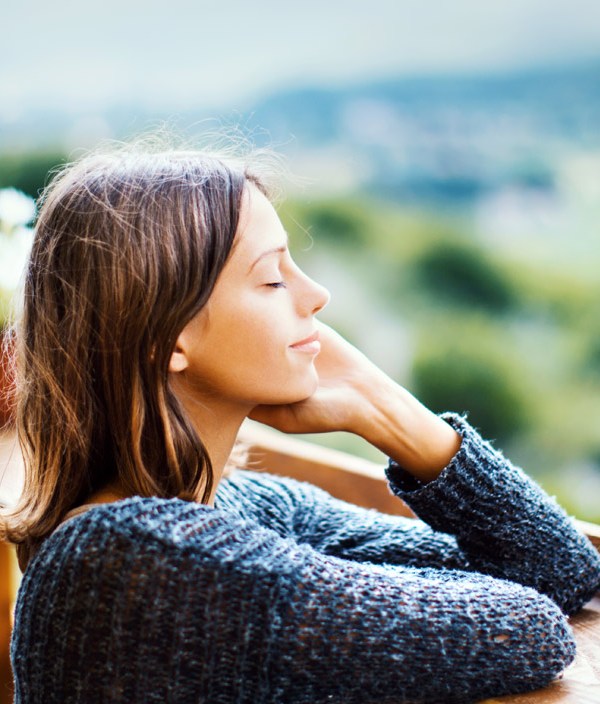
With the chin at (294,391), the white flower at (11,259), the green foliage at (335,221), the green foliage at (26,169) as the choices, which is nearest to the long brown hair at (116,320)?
the chin at (294,391)

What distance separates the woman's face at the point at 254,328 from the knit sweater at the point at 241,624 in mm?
198

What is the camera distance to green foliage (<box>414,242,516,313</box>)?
2.27 m

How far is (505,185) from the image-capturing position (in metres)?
2.35

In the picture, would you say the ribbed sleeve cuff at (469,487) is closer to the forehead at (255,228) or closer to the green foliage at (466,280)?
the forehead at (255,228)

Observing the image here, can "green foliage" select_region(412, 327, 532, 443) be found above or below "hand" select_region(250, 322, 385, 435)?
below

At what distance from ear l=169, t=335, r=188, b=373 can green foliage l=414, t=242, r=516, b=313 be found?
1.41 m

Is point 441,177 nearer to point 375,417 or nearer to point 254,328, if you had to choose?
point 375,417

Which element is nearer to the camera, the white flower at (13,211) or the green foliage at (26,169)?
the white flower at (13,211)

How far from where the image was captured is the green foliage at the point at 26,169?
2.87 metres

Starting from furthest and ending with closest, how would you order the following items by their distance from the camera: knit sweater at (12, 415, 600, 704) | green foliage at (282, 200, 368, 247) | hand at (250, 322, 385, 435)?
green foliage at (282, 200, 368, 247) < hand at (250, 322, 385, 435) < knit sweater at (12, 415, 600, 704)

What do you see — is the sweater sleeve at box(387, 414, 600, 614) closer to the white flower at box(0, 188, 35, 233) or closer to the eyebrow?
the eyebrow

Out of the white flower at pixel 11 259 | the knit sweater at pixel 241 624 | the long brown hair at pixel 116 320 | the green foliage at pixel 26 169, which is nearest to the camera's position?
the knit sweater at pixel 241 624

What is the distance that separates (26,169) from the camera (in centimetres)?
293

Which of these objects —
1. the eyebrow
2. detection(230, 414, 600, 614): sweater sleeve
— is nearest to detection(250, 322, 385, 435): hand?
detection(230, 414, 600, 614): sweater sleeve
